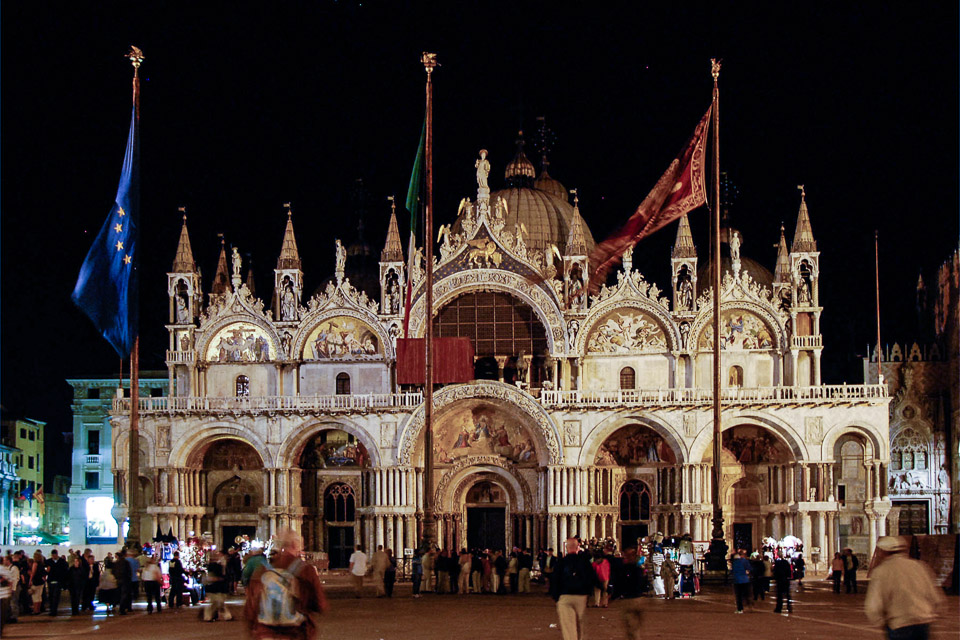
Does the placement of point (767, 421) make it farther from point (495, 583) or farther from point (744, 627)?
point (744, 627)

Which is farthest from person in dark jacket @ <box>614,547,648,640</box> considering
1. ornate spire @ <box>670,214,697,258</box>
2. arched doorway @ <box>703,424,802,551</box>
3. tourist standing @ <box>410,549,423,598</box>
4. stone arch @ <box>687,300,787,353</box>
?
ornate spire @ <box>670,214,697,258</box>

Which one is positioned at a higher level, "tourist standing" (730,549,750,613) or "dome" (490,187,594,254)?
"dome" (490,187,594,254)

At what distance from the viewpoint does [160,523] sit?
6291 cm

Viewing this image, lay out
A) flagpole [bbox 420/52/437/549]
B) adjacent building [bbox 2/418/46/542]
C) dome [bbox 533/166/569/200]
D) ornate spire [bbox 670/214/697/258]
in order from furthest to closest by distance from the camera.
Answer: adjacent building [bbox 2/418/46/542], dome [bbox 533/166/569/200], ornate spire [bbox 670/214/697/258], flagpole [bbox 420/52/437/549]

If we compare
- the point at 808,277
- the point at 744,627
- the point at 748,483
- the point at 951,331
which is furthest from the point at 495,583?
the point at 951,331

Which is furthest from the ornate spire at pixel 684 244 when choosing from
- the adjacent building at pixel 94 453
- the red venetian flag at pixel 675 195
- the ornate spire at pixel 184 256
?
the adjacent building at pixel 94 453

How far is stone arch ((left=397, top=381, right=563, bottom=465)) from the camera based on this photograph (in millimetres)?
60500

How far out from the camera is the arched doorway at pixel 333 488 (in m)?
64.9

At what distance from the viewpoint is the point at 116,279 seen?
4300 cm

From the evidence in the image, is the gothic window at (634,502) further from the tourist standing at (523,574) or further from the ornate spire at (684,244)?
the tourist standing at (523,574)

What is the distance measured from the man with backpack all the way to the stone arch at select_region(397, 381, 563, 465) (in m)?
44.7

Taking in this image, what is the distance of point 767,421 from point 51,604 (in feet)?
106

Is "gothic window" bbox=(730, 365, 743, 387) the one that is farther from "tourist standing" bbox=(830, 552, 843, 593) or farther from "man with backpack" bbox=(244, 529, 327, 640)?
"man with backpack" bbox=(244, 529, 327, 640)

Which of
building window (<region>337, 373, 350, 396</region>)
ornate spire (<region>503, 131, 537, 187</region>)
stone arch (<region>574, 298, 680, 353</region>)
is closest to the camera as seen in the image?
stone arch (<region>574, 298, 680, 353</region>)
